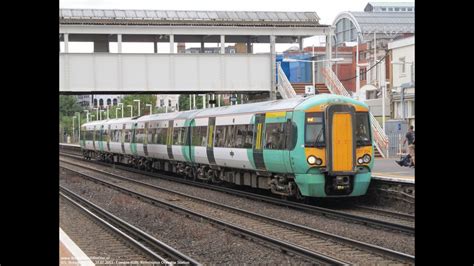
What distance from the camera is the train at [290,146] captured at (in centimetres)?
1314

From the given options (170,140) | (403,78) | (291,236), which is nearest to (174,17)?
(170,140)

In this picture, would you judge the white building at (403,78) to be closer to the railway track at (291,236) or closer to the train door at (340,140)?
the train door at (340,140)

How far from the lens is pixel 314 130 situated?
13.2 meters

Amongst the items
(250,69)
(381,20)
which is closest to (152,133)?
(250,69)

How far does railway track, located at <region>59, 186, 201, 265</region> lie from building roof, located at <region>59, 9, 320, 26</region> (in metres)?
7.06

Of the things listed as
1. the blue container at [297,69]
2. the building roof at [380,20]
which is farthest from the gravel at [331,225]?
the blue container at [297,69]

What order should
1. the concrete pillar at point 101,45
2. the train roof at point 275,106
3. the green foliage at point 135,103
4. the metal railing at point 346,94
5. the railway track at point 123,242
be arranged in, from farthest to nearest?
the green foliage at point 135,103
the concrete pillar at point 101,45
the metal railing at point 346,94
the train roof at point 275,106
the railway track at point 123,242

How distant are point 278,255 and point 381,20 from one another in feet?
11.2

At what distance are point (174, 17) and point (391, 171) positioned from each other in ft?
26.2

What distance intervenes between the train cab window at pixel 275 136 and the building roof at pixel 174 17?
19.3 feet

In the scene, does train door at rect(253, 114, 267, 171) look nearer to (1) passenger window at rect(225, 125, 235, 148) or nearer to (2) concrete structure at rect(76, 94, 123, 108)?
(1) passenger window at rect(225, 125, 235, 148)

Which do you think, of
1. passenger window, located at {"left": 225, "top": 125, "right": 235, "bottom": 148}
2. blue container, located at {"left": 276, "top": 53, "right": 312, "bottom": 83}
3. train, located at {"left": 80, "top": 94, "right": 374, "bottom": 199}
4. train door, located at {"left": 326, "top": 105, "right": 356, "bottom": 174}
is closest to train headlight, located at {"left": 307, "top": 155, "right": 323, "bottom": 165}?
train, located at {"left": 80, "top": 94, "right": 374, "bottom": 199}

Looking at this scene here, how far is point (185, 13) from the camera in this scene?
21.8 metres

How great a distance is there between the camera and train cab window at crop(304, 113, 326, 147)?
43.0 feet
